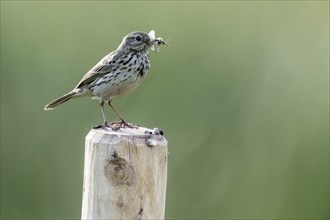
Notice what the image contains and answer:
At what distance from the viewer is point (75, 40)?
8.91 m

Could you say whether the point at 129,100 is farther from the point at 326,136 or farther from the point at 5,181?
the point at 326,136

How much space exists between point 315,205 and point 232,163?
128 cm

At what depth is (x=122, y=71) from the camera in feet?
19.4

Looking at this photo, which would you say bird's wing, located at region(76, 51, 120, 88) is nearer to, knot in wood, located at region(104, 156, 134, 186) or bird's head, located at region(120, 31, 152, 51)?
bird's head, located at region(120, 31, 152, 51)

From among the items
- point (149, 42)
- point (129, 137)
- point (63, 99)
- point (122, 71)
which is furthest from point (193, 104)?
point (129, 137)

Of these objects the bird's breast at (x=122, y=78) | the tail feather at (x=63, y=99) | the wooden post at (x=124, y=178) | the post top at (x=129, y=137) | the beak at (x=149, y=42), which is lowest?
the wooden post at (x=124, y=178)

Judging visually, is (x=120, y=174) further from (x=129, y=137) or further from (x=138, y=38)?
(x=138, y=38)

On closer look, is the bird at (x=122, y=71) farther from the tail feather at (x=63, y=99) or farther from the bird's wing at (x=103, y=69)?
the tail feather at (x=63, y=99)

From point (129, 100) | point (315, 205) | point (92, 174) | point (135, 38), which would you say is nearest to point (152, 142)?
point (92, 174)

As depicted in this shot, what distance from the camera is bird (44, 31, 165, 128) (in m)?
5.88

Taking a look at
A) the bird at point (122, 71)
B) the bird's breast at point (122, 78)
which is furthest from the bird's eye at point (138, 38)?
the bird's breast at point (122, 78)

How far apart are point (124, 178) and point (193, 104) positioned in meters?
5.23

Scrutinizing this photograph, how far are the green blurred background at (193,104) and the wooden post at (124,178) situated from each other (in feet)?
14.7

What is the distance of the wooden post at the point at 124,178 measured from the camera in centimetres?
399
